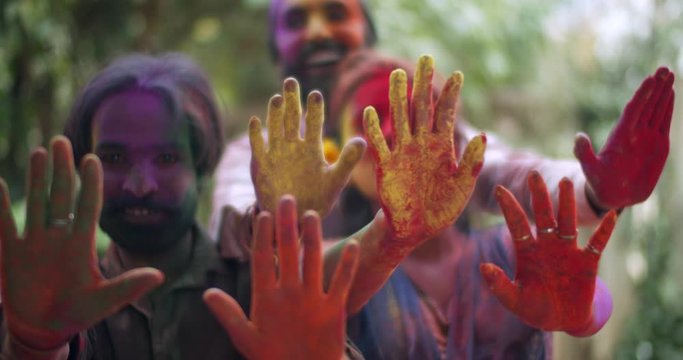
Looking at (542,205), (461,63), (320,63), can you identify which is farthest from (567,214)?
(461,63)

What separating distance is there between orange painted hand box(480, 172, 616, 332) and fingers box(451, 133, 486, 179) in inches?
2.8

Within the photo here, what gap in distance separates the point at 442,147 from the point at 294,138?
194mm

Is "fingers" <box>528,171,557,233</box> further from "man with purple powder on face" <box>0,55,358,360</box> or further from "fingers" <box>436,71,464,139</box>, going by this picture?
"man with purple powder on face" <box>0,55,358,360</box>

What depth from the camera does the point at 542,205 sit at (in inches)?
40.1

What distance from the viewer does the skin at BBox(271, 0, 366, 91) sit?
1839 millimetres

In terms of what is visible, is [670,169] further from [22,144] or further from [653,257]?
[22,144]

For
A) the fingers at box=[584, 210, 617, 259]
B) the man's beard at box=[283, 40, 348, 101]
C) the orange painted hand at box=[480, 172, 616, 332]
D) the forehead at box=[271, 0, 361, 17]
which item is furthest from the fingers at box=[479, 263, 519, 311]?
the forehead at box=[271, 0, 361, 17]

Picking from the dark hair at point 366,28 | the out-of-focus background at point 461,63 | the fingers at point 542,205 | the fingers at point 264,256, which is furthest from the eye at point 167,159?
the out-of-focus background at point 461,63

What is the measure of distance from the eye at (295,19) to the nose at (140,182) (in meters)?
0.85

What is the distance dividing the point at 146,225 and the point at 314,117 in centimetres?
31

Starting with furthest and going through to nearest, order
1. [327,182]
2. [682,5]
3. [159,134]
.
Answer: [682,5] < [159,134] < [327,182]

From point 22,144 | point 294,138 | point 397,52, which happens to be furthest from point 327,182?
point 397,52

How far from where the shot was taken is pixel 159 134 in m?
1.14

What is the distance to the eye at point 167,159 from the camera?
44.7 inches
